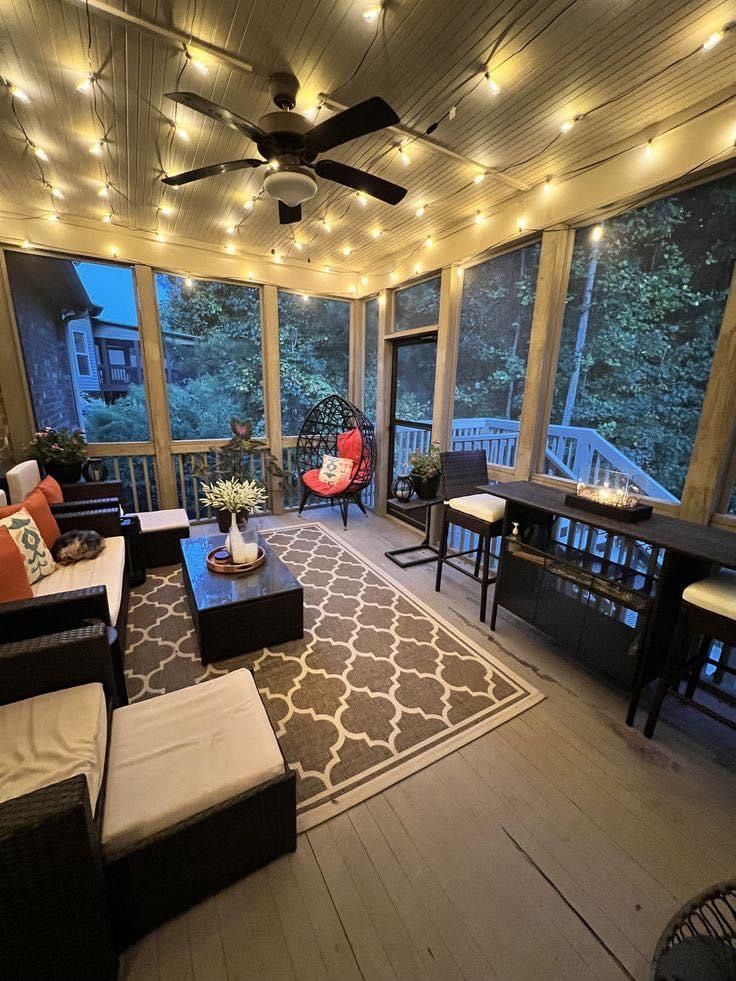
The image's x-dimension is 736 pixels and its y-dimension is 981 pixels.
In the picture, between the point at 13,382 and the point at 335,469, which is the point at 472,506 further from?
the point at 13,382

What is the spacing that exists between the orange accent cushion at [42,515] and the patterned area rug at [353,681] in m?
0.71

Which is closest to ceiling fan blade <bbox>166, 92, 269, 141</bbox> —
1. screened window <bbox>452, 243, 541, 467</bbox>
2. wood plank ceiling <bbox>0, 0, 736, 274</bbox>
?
wood plank ceiling <bbox>0, 0, 736, 274</bbox>

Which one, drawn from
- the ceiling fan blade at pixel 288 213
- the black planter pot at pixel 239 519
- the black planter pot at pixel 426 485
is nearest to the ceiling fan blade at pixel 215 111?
the ceiling fan blade at pixel 288 213

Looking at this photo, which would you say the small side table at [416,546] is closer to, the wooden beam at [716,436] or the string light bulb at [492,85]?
the wooden beam at [716,436]

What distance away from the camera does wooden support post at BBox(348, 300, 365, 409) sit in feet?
16.8

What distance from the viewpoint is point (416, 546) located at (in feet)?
A: 13.2

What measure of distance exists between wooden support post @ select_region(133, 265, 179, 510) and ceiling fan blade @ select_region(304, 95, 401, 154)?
283 cm

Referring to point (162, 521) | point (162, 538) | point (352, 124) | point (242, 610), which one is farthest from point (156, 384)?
point (352, 124)

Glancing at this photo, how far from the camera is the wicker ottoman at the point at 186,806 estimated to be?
1.10 meters

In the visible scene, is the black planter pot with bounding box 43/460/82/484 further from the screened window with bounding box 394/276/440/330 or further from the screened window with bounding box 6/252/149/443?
the screened window with bounding box 394/276/440/330

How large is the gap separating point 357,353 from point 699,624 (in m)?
4.51

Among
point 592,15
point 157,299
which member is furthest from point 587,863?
point 157,299

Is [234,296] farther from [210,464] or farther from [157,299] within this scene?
[210,464]

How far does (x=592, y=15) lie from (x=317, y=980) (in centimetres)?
331
